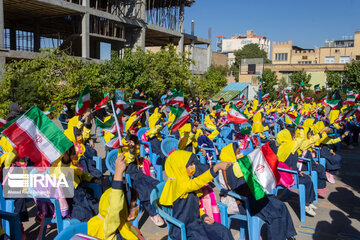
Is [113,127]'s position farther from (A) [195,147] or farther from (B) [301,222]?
(B) [301,222]

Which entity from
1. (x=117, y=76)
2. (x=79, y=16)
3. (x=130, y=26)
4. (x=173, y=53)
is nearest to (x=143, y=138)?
(x=117, y=76)

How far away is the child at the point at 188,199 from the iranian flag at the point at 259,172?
49 centimetres

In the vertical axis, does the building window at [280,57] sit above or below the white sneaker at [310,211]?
above

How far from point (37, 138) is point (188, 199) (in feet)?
6.14

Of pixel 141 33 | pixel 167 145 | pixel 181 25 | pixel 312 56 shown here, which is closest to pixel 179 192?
pixel 167 145

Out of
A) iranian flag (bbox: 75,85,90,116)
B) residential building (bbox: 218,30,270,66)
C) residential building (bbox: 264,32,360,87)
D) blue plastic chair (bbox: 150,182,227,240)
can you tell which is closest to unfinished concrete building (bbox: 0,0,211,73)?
iranian flag (bbox: 75,85,90,116)

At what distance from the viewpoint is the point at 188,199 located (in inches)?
150

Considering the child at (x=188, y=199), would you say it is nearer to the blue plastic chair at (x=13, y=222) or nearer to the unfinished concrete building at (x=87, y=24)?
the blue plastic chair at (x=13, y=222)

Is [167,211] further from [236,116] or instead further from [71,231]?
[236,116]

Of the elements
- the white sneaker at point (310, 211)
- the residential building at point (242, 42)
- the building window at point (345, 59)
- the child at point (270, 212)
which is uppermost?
the residential building at point (242, 42)

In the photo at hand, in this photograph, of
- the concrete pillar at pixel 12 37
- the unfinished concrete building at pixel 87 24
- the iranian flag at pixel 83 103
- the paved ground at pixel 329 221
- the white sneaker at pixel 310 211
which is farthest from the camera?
the concrete pillar at pixel 12 37

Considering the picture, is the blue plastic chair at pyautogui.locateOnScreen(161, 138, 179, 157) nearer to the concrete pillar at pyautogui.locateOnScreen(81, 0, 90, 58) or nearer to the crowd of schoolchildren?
the crowd of schoolchildren

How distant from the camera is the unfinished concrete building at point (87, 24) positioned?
21.9 m

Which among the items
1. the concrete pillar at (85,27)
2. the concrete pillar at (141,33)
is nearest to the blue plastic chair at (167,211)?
the concrete pillar at (85,27)
